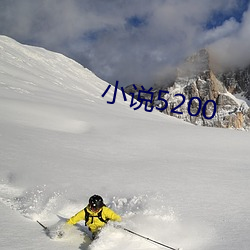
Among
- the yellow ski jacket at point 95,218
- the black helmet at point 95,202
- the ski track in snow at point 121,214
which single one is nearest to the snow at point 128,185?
the ski track in snow at point 121,214

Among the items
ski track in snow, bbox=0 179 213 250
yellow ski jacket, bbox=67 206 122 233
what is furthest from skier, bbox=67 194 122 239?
ski track in snow, bbox=0 179 213 250

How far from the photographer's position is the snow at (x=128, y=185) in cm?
533

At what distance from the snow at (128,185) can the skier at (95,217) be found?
0.20 m

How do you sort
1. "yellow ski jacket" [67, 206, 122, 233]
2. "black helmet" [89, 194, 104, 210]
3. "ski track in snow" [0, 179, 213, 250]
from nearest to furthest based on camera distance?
1. "ski track in snow" [0, 179, 213, 250]
2. "black helmet" [89, 194, 104, 210]
3. "yellow ski jacket" [67, 206, 122, 233]

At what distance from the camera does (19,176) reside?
8.13 m

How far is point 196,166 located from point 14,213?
5.66 m

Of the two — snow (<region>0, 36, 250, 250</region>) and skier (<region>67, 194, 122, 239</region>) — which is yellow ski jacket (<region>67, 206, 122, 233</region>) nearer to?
skier (<region>67, 194, 122, 239</region>)

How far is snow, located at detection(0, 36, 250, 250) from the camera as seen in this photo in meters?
5.33

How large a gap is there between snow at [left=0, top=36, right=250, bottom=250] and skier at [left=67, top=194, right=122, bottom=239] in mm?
200

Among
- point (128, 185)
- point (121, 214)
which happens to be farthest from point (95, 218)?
point (128, 185)

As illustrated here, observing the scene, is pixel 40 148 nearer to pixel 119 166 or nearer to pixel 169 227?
pixel 119 166

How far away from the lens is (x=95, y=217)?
572 centimetres

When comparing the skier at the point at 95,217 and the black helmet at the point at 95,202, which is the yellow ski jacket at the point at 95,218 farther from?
the black helmet at the point at 95,202

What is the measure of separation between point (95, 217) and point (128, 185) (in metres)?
2.17
